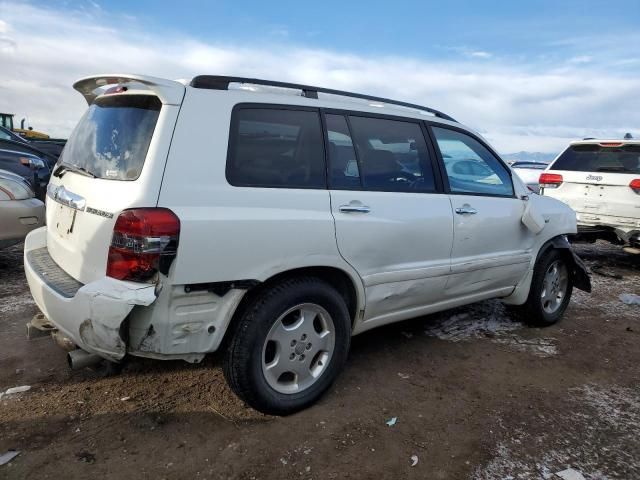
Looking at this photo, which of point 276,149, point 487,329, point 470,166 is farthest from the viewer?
point 487,329

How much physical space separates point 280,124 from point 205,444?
1.75 meters

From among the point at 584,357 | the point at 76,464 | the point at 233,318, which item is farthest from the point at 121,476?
the point at 584,357

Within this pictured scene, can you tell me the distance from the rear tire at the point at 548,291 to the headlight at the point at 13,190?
4.93m

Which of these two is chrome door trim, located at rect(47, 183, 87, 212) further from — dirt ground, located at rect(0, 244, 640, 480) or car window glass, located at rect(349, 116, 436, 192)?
car window glass, located at rect(349, 116, 436, 192)

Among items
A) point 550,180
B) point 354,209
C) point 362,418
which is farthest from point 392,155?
point 550,180

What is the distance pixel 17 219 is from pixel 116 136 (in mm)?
2894

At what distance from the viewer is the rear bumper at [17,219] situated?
15.7 ft

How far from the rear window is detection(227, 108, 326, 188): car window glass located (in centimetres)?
551

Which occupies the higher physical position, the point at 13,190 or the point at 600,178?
the point at 600,178

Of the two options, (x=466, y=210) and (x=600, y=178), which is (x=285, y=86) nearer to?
(x=466, y=210)

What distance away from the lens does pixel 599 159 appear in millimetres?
6984

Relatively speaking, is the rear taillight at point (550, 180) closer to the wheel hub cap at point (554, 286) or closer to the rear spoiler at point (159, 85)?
the wheel hub cap at point (554, 286)

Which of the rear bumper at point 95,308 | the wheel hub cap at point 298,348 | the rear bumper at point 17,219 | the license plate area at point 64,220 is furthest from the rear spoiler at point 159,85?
the rear bumper at point 17,219

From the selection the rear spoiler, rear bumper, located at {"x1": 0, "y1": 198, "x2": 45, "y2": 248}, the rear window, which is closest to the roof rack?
the rear spoiler
